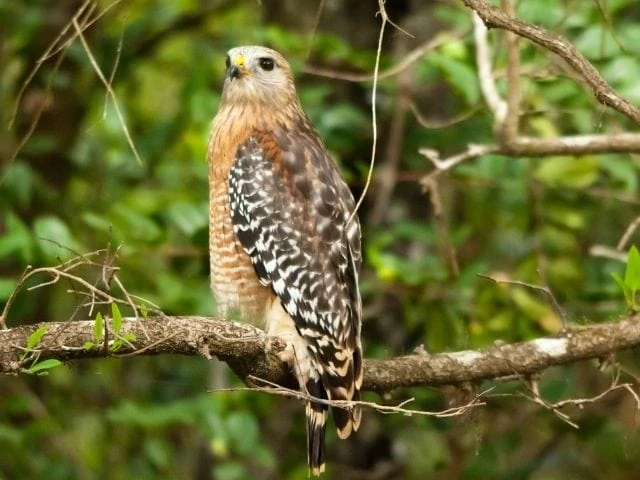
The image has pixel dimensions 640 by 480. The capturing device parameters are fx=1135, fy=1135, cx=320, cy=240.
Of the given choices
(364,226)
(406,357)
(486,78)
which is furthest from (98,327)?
(364,226)

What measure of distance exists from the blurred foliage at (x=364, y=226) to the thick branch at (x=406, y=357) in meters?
1.01

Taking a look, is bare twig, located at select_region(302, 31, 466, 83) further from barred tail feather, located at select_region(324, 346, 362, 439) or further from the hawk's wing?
barred tail feather, located at select_region(324, 346, 362, 439)

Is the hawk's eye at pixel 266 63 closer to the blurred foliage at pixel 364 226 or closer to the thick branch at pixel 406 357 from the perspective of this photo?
the blurred foliage at pixel 364 226

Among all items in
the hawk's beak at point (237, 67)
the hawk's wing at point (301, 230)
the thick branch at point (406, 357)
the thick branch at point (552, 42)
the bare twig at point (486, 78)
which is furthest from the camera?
the hawk's beak at point (237, 67)

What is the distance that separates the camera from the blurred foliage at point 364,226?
16.6ft

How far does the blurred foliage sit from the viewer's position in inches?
199

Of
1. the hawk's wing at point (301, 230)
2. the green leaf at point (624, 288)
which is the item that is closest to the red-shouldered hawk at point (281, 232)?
the hawk's wing at point (301, 230)

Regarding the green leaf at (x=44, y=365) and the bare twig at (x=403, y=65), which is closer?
the green leaf at (x=44, y=365)

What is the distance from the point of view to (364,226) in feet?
19.9

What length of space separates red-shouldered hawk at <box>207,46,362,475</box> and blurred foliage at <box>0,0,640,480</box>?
10.7 inches

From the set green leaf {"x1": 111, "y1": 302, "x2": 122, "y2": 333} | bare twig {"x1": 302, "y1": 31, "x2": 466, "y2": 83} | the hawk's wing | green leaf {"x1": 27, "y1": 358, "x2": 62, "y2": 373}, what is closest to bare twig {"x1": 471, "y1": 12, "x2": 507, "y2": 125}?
bare twig {"x1": 302, "y1": 31, "x2": 466, "y2": 83}

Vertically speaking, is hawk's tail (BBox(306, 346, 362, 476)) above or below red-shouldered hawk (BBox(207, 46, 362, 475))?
below

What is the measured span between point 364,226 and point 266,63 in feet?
4.15

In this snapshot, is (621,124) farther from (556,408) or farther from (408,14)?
(556,408)
